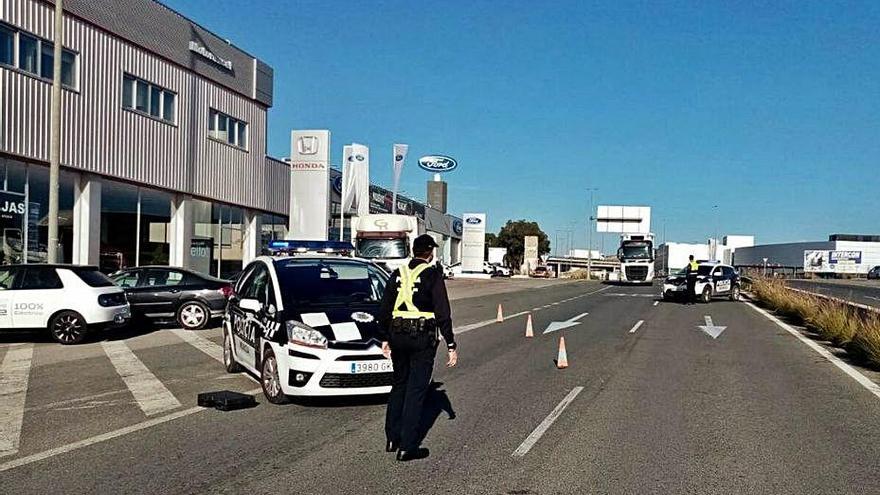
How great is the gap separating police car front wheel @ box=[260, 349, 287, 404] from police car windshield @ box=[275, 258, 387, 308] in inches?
25.5

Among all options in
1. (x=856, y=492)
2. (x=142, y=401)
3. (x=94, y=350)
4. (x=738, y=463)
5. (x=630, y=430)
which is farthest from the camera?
(x=94, y=350)

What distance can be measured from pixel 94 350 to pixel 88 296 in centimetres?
108

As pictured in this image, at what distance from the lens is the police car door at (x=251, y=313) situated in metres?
9.44

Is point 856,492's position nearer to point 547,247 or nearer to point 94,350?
point 94,350

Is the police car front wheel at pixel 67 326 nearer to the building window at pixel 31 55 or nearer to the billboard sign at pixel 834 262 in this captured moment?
the building window at pixel 31 55

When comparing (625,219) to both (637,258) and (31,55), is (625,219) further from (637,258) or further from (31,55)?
(31,55)

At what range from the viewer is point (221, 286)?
1812 cm

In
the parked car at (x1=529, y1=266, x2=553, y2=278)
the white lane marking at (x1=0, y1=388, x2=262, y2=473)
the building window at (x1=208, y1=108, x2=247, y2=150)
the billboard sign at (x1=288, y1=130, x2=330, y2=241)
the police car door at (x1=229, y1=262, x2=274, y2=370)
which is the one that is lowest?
the parked car at (x1=529, y1=266, x2=553, y2=278)

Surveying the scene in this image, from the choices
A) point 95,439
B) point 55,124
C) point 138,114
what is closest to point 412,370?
point 95,439

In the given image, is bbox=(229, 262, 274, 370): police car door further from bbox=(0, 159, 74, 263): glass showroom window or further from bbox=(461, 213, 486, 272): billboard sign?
bbox=(461, 213, 486, 272): billboard sign

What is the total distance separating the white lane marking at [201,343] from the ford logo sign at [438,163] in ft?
167

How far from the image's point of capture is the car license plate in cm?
840

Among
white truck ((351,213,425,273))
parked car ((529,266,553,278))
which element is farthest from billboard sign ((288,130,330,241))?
parked car ((529,266,553,278))

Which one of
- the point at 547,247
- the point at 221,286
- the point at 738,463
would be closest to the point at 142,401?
the point at 738,463
